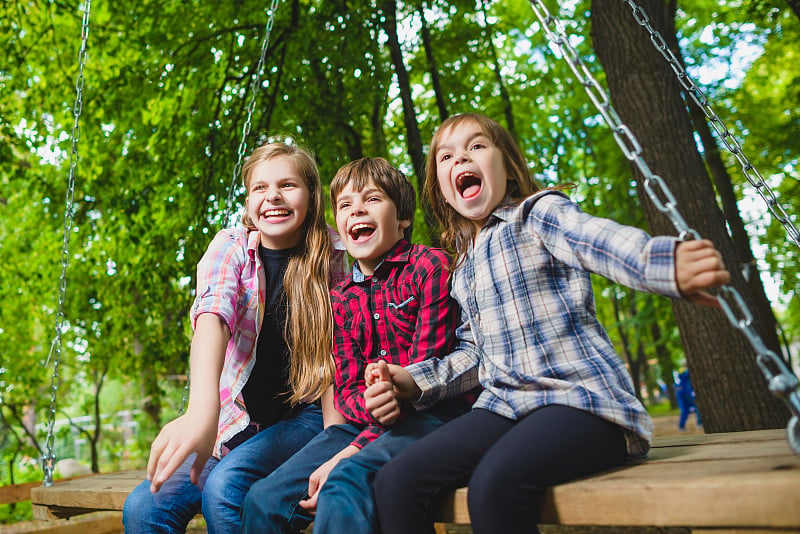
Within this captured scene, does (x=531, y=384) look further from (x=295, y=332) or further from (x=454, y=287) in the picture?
(x=295, y=332)

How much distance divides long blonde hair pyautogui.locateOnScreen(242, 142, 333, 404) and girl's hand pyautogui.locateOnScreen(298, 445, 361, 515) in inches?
15.3

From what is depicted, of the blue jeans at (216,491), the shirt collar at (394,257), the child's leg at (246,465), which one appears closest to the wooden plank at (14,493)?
the blue jeans at (216,491)

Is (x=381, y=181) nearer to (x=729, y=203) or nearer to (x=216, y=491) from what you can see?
(x=216, y=491)

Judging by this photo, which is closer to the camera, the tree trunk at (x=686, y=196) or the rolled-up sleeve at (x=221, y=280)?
the rolled-up sleeve at (x=221, y=280)

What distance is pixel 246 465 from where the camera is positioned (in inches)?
83.2

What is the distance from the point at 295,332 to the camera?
2.41m

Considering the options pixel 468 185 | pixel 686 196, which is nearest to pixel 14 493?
pixel 468 185

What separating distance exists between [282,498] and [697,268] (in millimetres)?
1304

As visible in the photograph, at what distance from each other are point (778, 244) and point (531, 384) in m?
8.77

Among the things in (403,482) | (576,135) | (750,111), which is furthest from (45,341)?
(750,111)

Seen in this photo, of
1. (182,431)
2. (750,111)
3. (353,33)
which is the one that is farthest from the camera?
(750,111)

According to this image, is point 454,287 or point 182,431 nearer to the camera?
point 182,431

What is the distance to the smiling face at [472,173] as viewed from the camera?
6.91ft

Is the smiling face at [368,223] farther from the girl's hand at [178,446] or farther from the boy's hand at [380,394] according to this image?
the girl's hand at [178,446]
